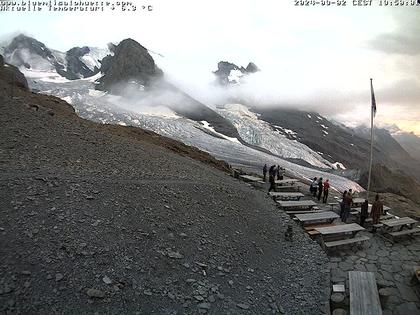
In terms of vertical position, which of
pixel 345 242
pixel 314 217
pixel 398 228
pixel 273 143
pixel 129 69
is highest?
pixel 129 69

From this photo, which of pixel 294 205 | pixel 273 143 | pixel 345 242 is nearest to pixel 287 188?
pixel 294 205

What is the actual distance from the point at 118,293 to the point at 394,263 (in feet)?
37.4

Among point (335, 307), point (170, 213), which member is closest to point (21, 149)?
point (170, 213)

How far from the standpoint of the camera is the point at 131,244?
35.6ft

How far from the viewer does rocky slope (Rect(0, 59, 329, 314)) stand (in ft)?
29.4

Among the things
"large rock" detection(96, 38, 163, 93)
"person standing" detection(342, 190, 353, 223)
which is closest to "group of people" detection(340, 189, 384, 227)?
"person standing" detection(342, 190, 353, 223)

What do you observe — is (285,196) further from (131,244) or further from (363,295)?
(131,244)

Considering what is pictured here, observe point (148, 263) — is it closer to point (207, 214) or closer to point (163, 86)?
point (207, 214)

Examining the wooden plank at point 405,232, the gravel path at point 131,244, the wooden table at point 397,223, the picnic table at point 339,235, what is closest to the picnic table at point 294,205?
the gravel path at point 131,244

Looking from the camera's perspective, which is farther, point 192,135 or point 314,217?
point 192,135

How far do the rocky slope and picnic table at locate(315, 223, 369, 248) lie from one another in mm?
821

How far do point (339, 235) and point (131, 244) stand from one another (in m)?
10.6

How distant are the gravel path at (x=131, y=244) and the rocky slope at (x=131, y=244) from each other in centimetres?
3

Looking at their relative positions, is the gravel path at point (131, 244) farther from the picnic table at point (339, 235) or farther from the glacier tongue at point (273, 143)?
the glacier tongue at point (273, 143)
